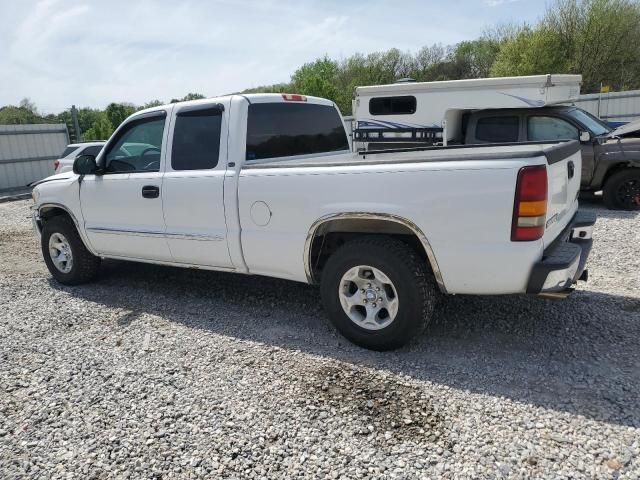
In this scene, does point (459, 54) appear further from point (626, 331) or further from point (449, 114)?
point (626, 331)

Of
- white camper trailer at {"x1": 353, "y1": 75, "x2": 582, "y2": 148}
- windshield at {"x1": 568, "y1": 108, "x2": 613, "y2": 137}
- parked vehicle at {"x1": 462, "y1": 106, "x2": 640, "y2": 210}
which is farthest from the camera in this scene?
white camper trailer at {"x1": 353, "y1": 75, "x2": 582, "y2": 148}

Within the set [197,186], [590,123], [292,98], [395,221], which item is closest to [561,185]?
[395,221]

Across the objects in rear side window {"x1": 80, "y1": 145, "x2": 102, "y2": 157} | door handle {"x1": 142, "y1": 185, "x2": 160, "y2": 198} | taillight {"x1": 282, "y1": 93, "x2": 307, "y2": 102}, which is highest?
taillight {"x1": 282, "y1": 93, "x2": 307, "y2": 102}

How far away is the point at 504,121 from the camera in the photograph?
29.1 feet

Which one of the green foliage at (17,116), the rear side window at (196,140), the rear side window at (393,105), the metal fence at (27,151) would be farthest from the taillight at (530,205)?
the green foliage at (17,116)

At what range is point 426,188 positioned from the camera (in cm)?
325

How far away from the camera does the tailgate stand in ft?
10.5

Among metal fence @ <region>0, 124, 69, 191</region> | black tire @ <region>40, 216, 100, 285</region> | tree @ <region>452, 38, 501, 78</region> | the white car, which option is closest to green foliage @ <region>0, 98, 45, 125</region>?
metal fence @ <region>0, 124, 69, 191</region>

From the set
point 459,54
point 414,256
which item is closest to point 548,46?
point 459,54

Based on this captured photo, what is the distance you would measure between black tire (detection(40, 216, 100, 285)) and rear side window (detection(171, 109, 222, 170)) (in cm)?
185

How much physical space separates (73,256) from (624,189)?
26.9ft

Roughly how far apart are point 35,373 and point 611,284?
201 inches

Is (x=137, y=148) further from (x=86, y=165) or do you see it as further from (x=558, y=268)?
(x=558, y=268)

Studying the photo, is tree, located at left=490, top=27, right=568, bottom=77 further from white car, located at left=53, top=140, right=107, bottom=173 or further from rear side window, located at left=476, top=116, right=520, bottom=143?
white car, located at left=53, top=140, right=107, bottom=173
